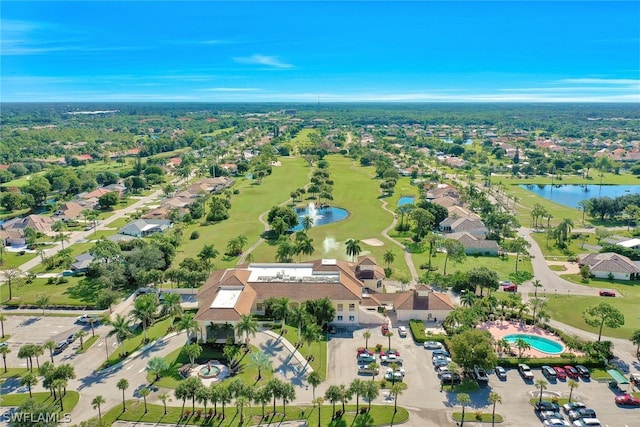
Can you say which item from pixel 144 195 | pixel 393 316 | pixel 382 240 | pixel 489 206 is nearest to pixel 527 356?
pixel 393 316

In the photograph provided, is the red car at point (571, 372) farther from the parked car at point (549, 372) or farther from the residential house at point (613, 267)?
the residential house at point (613, 267)

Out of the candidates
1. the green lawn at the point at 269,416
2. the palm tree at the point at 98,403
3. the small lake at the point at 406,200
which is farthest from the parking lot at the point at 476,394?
the small lake at the point at 406,200

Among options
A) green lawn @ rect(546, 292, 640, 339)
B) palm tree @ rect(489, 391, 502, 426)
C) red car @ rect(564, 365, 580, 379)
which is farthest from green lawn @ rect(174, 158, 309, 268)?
red car @ rect(564, 365, 580, 379)

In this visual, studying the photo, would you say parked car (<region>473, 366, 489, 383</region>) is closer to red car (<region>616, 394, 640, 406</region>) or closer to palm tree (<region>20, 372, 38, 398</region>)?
red car (<region>616, 394, 640, 406</region>)

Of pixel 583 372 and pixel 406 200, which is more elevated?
pixel 406 200

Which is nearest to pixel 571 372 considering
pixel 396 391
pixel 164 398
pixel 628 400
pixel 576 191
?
pixel 628 400

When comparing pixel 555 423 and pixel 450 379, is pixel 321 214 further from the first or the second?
pixel 555 423
